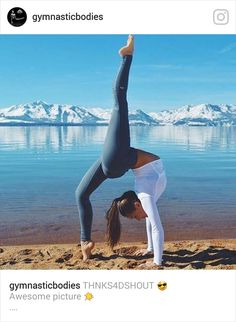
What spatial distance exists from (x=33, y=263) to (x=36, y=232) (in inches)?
6.6

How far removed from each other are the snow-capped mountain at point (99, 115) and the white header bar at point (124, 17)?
377 mm

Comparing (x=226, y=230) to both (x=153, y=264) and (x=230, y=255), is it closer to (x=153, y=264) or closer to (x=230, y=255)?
(x=230, y=255)

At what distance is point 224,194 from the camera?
2945mm

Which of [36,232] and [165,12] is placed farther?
[36,232]

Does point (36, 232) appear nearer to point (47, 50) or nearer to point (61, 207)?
point (61, 207)

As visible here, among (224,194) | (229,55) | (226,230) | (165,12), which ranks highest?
(165,12)

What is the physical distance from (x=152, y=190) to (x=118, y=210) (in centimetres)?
19

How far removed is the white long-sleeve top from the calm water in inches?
1.8

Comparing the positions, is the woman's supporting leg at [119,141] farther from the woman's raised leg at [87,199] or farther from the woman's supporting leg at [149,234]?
the woman's supporting leg at [149,234]
